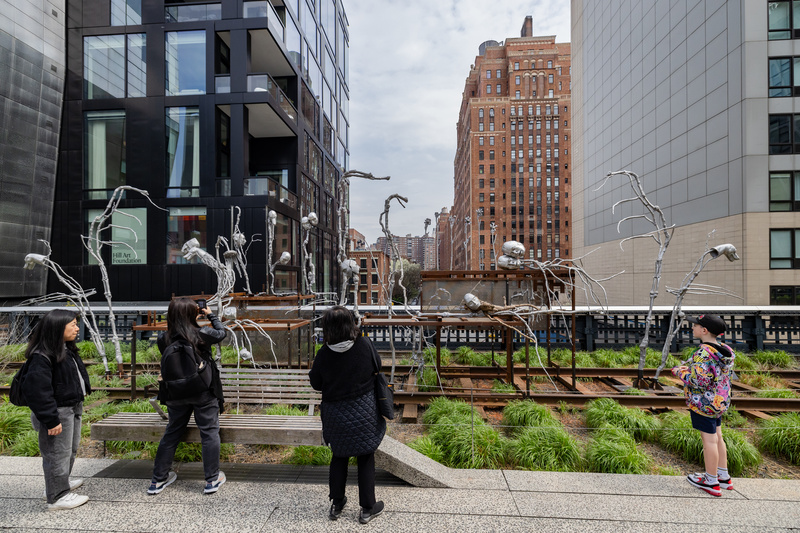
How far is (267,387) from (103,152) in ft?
64.9

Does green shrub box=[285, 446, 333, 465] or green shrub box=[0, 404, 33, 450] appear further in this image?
green shrub box=[0, 404, 33, 450]

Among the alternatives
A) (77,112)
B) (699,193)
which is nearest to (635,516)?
(699,193)

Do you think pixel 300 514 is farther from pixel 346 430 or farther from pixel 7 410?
pixel 7 410

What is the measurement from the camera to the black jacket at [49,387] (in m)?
3.29

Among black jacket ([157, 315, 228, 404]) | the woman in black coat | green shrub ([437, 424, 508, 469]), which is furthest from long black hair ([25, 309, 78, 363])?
green shrub ([437, 424, 508, 469])

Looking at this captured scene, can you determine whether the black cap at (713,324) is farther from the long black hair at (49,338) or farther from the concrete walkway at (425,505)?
the long black hair at (49,338)

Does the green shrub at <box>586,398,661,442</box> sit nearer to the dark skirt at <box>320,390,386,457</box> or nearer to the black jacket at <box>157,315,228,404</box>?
the dark skirt at <box>320,390,386,457</box>

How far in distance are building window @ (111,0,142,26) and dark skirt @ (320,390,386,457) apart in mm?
23414

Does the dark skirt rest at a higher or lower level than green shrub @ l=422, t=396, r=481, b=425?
higher

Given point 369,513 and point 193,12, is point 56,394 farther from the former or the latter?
point 193,12

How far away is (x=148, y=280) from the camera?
17.6m

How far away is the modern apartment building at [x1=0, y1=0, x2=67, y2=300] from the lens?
1606 cm

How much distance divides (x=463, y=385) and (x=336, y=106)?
3424 cm

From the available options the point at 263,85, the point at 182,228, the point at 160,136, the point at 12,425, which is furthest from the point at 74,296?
the point at 263,85
